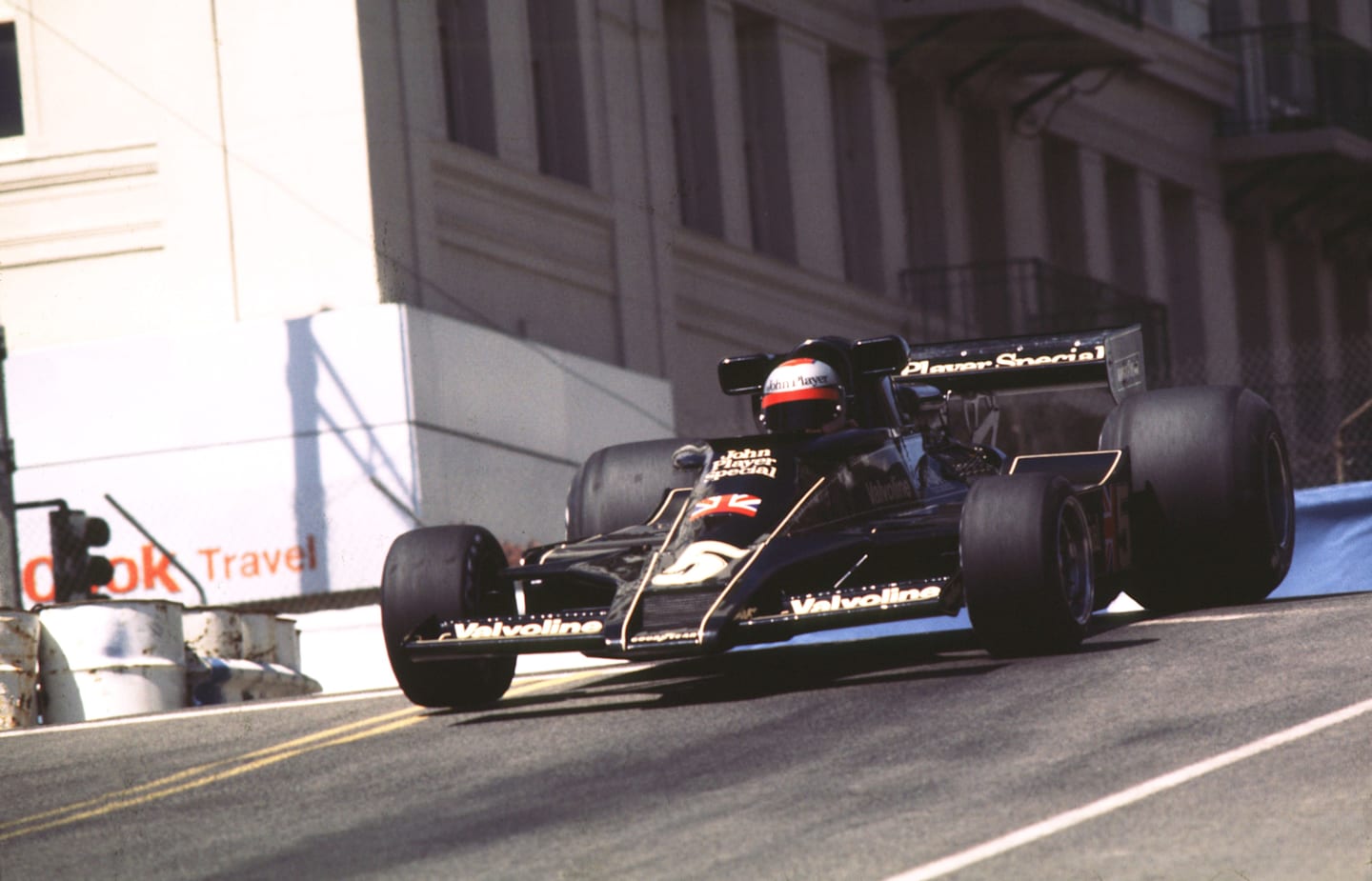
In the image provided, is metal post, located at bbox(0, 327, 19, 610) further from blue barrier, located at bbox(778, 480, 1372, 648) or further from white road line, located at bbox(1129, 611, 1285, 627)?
blue barrier, located at bbox(778, 480, 1372, 648)

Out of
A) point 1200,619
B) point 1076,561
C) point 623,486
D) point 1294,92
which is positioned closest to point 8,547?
point 623,486

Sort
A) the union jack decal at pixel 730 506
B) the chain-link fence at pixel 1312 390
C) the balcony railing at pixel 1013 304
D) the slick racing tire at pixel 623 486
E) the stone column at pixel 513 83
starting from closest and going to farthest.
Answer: the union jack decal at pixel 730 506, the slick racing tire at pixel 623 486, the stone column at pixel 513 83, the chain-link fence at pixel 1312 390, the balcony railing at pixel 1013 304

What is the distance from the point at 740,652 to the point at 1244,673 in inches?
122

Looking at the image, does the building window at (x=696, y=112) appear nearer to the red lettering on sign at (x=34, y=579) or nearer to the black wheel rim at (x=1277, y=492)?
the red lettering on sign at (x=34, y=579)

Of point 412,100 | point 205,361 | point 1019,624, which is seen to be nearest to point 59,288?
point 205,361

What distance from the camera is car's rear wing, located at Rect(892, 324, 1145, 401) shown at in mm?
12906

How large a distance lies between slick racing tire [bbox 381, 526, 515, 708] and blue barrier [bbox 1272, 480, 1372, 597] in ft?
16.3

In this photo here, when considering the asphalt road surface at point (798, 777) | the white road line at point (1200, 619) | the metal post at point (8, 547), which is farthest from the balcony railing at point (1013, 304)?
the asphalt road surface at point (798, 777)

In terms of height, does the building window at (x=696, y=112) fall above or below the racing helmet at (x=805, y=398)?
above

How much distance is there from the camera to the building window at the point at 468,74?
70.6 feet

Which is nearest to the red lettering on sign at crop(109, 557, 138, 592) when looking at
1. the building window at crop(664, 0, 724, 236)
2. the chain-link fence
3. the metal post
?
the metal post

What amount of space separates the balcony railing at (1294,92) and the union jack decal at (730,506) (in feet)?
87.1

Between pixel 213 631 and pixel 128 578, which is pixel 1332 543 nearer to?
pixel 213 631

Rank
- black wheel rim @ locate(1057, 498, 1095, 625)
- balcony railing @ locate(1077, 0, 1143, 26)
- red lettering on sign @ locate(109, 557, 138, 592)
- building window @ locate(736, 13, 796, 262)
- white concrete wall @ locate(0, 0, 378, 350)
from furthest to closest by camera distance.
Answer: balcony railing @ locate(1077, 0, 1143, 26) → building window @ locate(736, 13, 796, 262) → white concrete wall @ locate(0, 0, 378, 350) → red lettering on sign @ locate(109, 557, 138, 592) → black wheel rim @ locate(1057, 498, 1095, 625)
